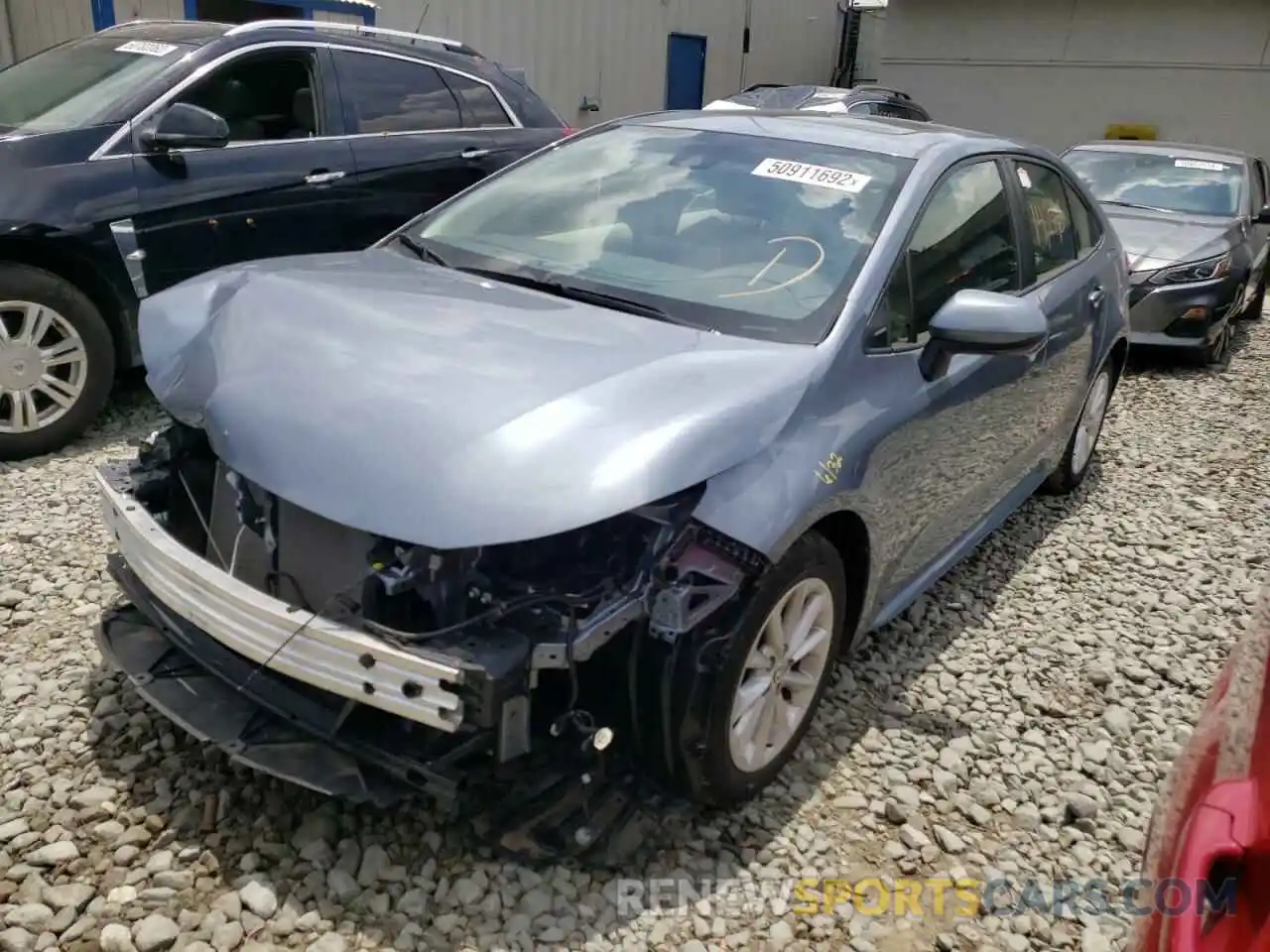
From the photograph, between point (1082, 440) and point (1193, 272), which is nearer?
point (1082, 440)

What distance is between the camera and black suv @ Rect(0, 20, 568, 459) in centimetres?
418

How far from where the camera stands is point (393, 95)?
5406 mm

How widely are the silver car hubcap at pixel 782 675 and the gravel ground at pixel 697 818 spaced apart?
0.66 ft

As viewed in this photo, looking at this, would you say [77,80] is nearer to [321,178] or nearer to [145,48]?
[145,48]

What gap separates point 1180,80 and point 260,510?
16768mm

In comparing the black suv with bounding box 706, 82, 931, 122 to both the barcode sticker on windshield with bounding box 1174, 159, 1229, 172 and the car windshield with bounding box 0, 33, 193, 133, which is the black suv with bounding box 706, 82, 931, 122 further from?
the car windshield with bounding box 0, 33, 193, 133

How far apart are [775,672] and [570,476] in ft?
2.77

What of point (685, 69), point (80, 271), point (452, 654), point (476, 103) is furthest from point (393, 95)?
point (685, 69)

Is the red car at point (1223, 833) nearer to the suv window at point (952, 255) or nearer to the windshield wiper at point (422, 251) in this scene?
the suv window at point (952, 255)

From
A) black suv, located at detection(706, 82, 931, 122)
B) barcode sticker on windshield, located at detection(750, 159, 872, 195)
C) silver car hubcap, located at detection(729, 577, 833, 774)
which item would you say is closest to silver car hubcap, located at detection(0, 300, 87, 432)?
barcode sticker on windshield, located at detection(750, 159, 872, 195)

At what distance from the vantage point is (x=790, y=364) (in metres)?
2.52

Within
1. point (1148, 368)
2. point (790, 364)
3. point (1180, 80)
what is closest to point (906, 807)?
point (790, 364)

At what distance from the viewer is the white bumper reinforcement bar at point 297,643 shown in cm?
197

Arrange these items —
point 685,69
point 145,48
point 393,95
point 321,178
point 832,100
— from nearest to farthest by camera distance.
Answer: point 145,48 < point 321,178 < point 393,95 < point 832,100 < point 685,69
